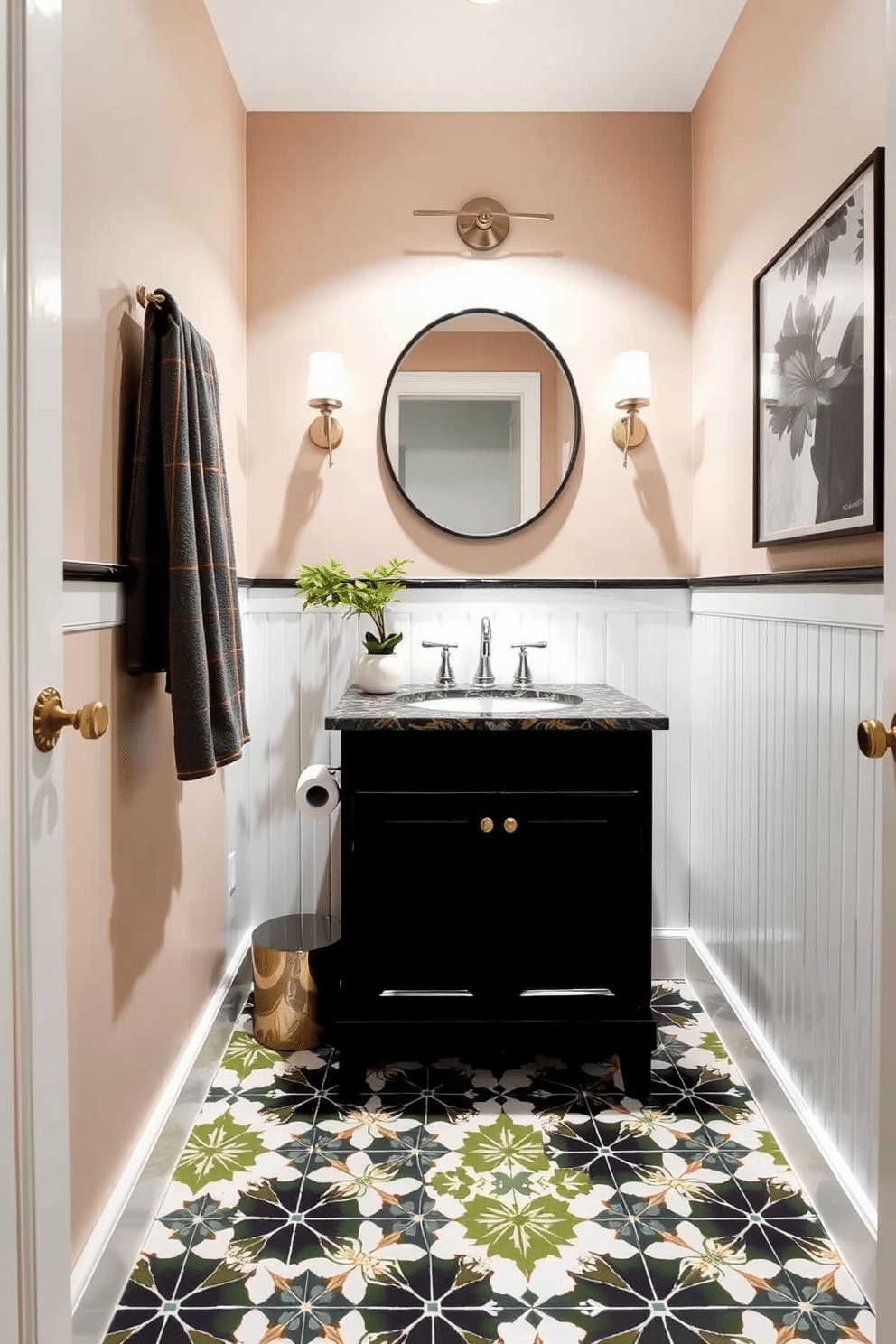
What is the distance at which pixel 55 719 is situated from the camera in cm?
93

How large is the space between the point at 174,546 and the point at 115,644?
0.59ft

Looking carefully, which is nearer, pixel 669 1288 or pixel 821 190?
pixel 669 1288

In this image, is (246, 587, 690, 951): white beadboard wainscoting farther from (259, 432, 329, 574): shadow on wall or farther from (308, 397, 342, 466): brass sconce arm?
(308, 397, 342, 466): brass sconce arm

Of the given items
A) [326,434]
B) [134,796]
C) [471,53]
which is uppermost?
[471,53]

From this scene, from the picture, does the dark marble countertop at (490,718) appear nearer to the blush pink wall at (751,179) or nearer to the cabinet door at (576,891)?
the cabinet door at (576,891)

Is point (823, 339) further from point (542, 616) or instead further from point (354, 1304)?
point (354, 1304)

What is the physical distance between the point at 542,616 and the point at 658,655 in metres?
0.34

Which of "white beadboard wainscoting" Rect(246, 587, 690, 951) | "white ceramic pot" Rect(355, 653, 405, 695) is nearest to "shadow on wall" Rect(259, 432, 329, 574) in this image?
"white beadboard wainscoting" Rect(246, 587, 690, 951)

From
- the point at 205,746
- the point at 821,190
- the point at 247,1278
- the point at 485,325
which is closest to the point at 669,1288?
the point at 247,1278

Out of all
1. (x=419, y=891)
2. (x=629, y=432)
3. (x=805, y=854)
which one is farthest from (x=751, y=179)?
(x=419, y=891)

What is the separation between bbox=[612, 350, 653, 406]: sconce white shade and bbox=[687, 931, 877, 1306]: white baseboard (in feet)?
4.78

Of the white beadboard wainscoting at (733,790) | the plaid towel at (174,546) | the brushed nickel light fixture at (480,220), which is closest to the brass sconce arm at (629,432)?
the white beadboard wainscoting at (733,790)

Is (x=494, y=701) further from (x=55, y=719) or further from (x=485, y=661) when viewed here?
(x=55, y=719)

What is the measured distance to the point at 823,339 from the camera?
5.41 feet
